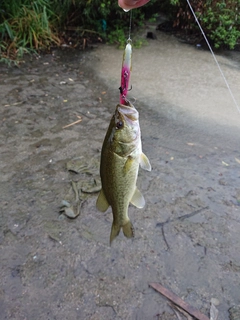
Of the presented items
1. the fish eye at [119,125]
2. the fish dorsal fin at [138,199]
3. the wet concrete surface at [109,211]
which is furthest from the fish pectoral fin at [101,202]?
the wet concrete surface at [109,211]

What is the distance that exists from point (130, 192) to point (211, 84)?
473cm

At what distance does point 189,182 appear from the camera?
11.9ft

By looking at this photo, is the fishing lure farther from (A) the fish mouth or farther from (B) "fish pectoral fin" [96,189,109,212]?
(B) "fish pectoral fin" [96,189,109,212]

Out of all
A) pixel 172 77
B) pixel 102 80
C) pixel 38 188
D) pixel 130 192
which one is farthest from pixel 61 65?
pixel 130 192

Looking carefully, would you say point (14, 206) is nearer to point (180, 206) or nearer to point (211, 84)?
point (180, 206)

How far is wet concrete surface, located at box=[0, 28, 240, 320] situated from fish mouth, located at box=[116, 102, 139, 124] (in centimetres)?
143

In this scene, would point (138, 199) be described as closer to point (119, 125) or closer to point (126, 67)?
point (119, 125)

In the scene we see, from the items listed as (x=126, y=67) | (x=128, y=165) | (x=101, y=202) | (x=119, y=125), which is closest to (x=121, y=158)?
(x=128, y=165)

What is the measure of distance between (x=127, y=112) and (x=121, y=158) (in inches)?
8.6

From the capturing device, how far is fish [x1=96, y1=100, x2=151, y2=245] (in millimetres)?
1618

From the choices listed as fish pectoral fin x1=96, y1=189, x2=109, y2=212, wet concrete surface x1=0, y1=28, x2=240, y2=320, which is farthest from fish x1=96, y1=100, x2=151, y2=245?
wet concrete surface x1=0, y1=28, x2=240, y2=320

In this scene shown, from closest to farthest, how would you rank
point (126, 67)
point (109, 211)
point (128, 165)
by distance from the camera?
point (126, 67)
point (128, 165)
point (109, 211)

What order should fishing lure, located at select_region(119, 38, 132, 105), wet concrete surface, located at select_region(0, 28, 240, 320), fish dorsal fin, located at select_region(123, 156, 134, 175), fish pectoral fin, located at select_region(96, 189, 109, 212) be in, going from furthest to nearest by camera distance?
wet concrete surface, located at select_region(0, 28, 240, 320), fish pectoral fin, located at select_region(96, 189, 109, 212), fish dorsal fin, located at select_region(123, 156, 134, 175), fishing lure, located at select_region(119, 38, 132, 105)

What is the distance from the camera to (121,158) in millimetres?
1677
